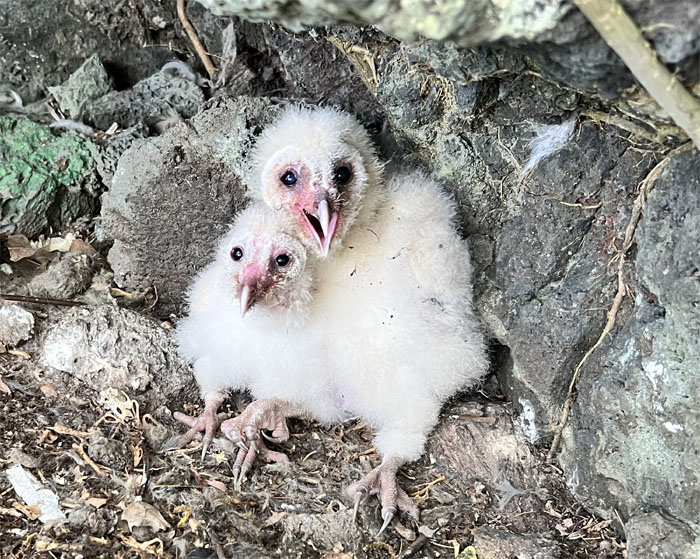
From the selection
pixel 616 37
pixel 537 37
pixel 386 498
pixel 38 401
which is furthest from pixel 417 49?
pixel 38 401

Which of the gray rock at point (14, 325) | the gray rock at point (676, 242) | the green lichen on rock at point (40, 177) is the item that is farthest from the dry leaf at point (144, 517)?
the gray rock at point (676, 242)

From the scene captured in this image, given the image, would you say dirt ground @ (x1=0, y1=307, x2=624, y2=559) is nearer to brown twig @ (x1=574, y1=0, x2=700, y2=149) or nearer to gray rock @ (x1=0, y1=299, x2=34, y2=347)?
gray rock @ (x1=0, y1=299, x2=34, y2=347)

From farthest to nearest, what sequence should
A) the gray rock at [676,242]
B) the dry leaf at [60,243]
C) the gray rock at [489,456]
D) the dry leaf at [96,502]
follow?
the dry leaf at [60,243] < the gray rock at [489,456] < the dry leaf at [96,502] < the gray rock at [676,242]

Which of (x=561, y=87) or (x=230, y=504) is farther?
(x=230, y=504)

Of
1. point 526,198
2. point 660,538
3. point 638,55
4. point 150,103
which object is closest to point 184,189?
point 150,103

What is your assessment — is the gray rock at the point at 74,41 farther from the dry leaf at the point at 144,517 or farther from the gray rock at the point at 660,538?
the gray rock at the point at 660,538

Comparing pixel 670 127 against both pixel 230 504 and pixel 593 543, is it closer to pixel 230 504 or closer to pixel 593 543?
pixel 593 543
